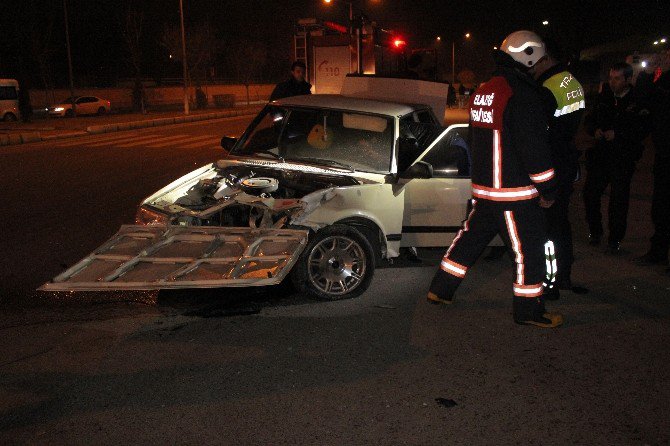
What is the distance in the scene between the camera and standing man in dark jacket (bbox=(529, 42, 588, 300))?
16.9 feet

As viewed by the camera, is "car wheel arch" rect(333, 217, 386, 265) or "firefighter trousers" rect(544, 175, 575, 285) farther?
"car wheel arch" rect(333, 217, 386, 265)

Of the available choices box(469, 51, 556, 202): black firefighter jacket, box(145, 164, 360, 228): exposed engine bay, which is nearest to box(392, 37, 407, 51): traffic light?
box(145, 164, 360, 228): exposed engine bay

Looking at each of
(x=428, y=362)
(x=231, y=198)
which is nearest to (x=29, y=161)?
(x=231, y=198)

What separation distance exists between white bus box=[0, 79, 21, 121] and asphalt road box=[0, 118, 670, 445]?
27.6m

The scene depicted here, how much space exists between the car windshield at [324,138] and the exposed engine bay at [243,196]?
0.22 meters

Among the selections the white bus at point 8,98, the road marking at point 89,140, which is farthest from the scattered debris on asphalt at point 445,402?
the white bus at point 8,98

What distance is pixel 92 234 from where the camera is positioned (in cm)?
791

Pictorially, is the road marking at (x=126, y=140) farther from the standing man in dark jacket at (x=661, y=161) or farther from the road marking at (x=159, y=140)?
the standing man in dark jacket at (x=661, y=161)

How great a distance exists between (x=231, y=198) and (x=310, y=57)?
15.4 metres

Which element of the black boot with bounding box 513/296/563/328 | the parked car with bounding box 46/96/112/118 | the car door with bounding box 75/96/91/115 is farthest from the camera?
the car door with bounding box 75/96/91/115

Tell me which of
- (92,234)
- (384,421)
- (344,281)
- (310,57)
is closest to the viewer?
(384,421)

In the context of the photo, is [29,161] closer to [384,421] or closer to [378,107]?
[378,107]

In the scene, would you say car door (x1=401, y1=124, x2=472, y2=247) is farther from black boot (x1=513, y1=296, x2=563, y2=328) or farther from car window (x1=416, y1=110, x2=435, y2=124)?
black boot (x1=513, y1=296, x2=563, y2=328)

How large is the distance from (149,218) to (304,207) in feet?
4.41
